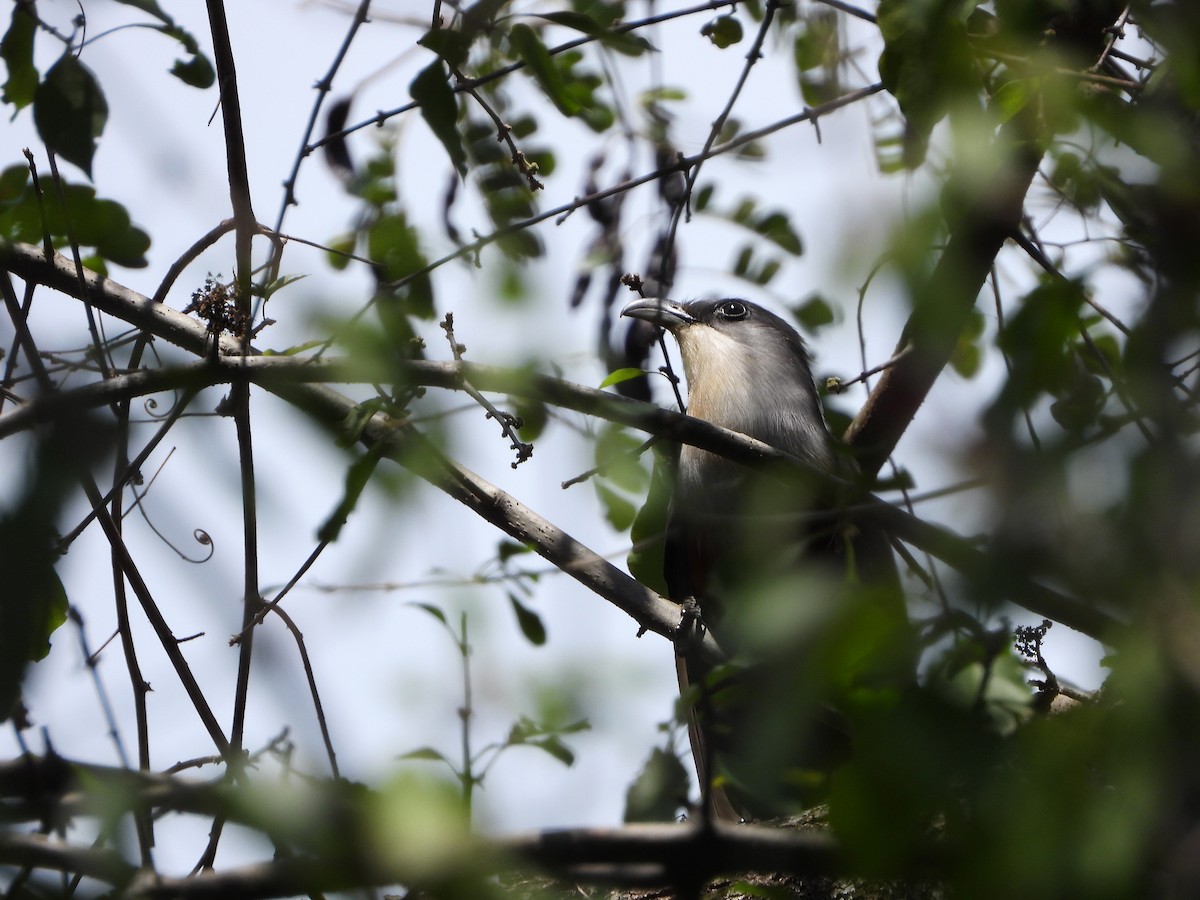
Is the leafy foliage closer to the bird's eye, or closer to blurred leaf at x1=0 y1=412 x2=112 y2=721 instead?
blurred leaf at x1=0 y1=412 x2=112 y2=721

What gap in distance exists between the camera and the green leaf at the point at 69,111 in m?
2.46

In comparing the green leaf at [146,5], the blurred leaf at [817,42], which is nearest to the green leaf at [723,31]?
the blurred leaf at [817,42]

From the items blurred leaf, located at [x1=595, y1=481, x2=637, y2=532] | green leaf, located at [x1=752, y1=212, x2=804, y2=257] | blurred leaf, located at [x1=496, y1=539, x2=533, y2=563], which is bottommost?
blurred leaf, located at [x1=496, y1=539, x2=533, y2=563]

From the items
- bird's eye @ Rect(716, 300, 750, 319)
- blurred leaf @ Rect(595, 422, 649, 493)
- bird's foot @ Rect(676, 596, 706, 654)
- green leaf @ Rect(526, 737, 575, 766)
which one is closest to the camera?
green leaf @ Rect(526, 737, 575, 766)

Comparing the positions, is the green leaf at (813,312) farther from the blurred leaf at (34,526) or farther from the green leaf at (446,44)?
the blurred leaf at (34,526)

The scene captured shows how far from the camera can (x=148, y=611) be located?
2.79 m

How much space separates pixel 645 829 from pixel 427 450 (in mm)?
642

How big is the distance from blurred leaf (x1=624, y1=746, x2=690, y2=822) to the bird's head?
1490 millimetres

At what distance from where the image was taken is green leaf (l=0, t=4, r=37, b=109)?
8.22 feet

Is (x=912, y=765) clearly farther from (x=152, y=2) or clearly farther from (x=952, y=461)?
(x=152, y=2)

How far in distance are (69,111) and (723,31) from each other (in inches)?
82.8

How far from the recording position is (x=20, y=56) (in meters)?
2.52

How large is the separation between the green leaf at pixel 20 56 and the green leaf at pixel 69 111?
7 centimetres

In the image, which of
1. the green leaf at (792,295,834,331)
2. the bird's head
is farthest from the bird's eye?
the green leaf at (792,295,834,331)
